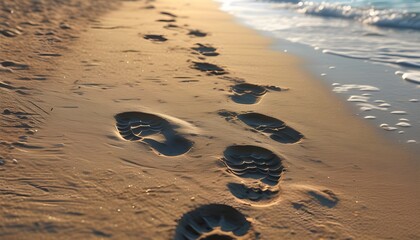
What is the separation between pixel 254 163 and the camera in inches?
98.7

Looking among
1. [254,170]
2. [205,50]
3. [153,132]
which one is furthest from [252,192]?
[205,50]

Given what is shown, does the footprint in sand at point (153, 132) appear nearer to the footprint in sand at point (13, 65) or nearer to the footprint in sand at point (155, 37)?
the footprint in sand at point (13, 65)

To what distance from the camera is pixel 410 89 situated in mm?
4020

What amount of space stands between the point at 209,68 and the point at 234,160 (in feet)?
6.32

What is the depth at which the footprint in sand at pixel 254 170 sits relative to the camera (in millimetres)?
2205

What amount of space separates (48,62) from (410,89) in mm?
3180

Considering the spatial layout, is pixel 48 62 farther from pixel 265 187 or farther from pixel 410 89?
pixel 410 89

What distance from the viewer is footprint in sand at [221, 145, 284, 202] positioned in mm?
2205

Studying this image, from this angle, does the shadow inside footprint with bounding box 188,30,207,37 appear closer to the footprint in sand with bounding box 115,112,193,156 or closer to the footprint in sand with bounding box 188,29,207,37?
the footprint in sand with bounding box 188,29,207,37

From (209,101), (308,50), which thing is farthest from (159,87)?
(308,50)

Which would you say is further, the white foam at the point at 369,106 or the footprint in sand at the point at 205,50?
the footprint in sand at the point at 205,50

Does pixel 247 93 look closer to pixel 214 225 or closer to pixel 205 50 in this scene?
pixel 205 50

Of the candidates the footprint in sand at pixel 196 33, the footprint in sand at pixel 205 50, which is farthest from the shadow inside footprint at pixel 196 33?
the footprint in sand at pixel 205 50

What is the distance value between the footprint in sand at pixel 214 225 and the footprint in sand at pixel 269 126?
921 millimetres
